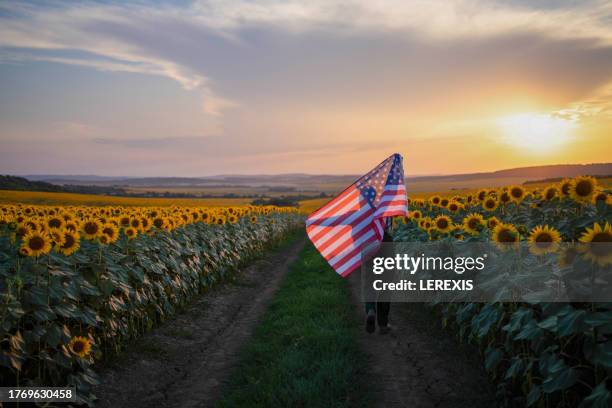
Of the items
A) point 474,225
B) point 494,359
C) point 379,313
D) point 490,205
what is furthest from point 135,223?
point 490,205

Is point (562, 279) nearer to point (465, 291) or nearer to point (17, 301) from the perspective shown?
point (465, 291)

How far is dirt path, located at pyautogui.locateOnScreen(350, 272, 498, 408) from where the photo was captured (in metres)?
5.71

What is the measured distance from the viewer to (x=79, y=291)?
6305 mm

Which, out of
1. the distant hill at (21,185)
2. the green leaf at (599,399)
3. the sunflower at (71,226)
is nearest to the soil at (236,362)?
the green leaf at (599,399)

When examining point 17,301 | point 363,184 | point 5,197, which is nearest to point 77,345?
point 17,301

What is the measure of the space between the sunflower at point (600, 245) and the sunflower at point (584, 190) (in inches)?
76.2

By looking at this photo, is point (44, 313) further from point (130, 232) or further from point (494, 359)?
point (494, 359)

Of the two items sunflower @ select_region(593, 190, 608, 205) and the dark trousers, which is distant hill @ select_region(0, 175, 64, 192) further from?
sunflower @ select_region(593, 190, 608, 205)

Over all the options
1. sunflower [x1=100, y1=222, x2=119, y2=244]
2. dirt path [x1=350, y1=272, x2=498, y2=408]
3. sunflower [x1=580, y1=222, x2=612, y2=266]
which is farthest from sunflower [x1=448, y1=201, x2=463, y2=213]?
sunflower [x1=100, y1=222, x2=119, y2=244]

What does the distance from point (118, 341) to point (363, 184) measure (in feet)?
16.1

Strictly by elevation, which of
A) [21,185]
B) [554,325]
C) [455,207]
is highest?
[21,185]

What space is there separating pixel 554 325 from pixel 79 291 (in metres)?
5.81

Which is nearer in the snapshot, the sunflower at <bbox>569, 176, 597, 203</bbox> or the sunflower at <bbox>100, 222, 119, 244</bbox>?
the sunflower at <bbox>569, 176, 597, 203</bbox>

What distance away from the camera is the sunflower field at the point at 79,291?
5.36 meters
